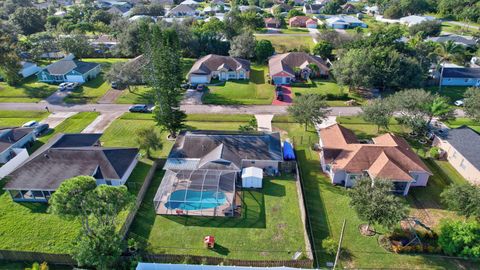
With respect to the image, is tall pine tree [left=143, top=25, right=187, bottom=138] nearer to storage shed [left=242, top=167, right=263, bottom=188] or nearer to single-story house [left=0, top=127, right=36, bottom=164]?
storage shed [left=242, top=167, right=263, bottom=188]

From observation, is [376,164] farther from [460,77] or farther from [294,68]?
[460,77]

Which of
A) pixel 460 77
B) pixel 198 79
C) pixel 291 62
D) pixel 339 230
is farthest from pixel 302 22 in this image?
pixel 339 230

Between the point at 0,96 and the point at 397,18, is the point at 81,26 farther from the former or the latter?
the point at 397,18

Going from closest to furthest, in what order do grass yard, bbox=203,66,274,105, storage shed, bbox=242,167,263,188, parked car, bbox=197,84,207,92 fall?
storage shed, bbox=242,167,263,188 < grass yard, bbox=203,66,274,105 < parked car, bbox=197,84,207,92

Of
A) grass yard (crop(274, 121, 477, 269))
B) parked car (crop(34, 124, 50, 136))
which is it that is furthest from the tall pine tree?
parked car (crop(34, 124, 50, 136))

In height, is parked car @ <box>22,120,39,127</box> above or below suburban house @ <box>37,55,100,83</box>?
below

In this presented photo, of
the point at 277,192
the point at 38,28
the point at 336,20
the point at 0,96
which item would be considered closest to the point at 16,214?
the point at 277,192
